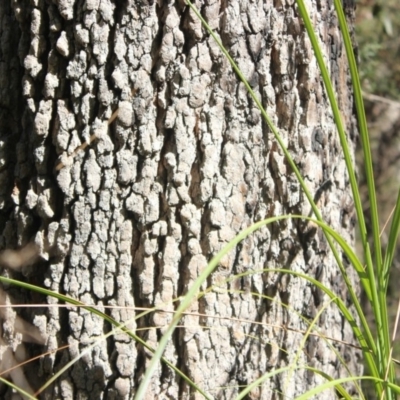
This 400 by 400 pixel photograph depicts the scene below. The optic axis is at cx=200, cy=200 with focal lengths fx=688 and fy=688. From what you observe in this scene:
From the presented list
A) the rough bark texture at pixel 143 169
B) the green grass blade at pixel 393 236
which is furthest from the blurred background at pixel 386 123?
the green grass blade at pixel 393 236

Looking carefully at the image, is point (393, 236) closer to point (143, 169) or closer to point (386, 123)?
point (143, 169)

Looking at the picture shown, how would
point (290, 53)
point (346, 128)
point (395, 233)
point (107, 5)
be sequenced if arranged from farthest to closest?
point (346, 128) < point (290, 53) < point (107, 5) < point (395, 233)

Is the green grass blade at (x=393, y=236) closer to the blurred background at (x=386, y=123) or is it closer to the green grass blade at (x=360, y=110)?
the green grass blade at (x=360, y=110)

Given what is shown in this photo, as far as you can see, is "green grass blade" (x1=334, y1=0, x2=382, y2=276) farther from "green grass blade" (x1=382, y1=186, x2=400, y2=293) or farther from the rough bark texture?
the rough bark texture

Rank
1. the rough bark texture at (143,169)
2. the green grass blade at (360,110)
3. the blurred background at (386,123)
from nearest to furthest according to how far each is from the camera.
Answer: the green grass blade at (360,110), the rough bark texture at (143,169), the blurred background at (386,123)

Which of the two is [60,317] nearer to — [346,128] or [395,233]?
[395,233]

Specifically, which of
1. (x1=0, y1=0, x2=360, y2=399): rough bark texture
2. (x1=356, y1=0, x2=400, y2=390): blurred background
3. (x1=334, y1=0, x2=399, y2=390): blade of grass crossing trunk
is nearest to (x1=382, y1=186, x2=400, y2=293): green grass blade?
(x1=334, y1=0, x2=399, y2=390): blade of grass crossing trunk

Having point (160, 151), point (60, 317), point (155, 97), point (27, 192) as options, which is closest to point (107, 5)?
point (155, 97)

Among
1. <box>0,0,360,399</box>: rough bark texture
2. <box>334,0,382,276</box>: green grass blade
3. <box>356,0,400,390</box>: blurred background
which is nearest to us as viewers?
<box>334,0,382,276</box>: green grass blade

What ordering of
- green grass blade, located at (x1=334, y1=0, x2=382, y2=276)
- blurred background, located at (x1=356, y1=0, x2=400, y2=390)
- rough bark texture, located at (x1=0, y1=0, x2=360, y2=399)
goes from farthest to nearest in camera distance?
blurred background, located at (x1=356, y1=0, x2=400, y2=390), rough bark texture, located at (x1=0, y1=0, x2=360, y2=399), green grass blade, located at (x1=334, y1=0, x2=382, y2=276)
